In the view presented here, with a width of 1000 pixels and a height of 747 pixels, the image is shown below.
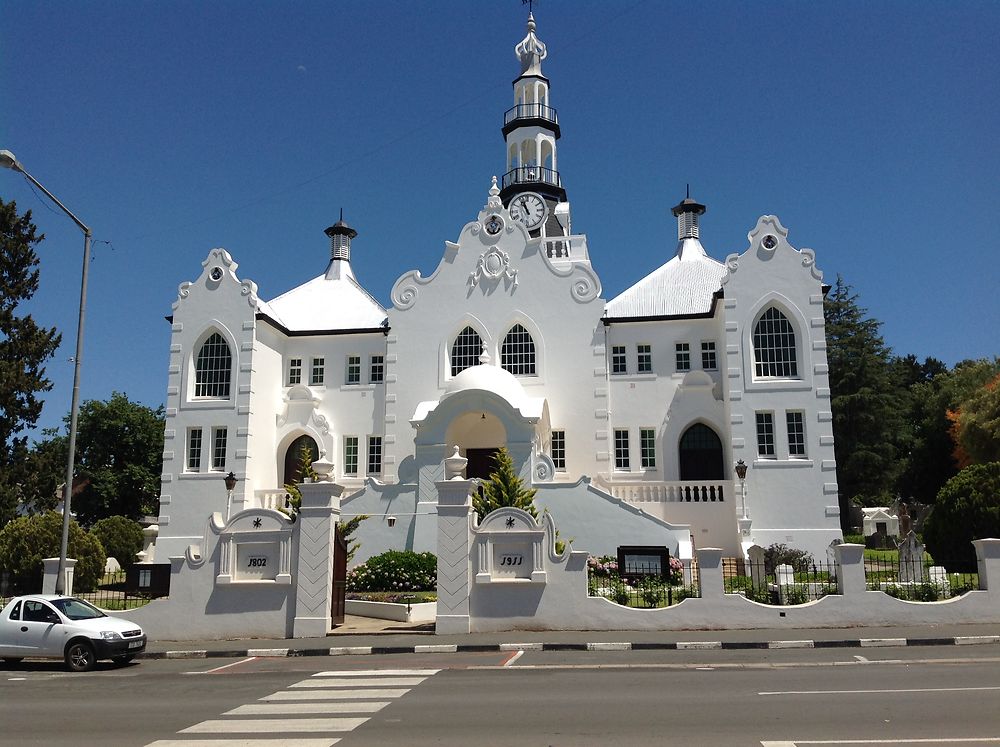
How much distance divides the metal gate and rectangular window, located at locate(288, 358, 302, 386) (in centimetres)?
1755

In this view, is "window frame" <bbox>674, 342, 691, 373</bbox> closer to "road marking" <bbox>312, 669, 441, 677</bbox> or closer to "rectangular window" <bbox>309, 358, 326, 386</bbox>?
"rectangular window" <bbox>309, 358, 326, 386</bbox>

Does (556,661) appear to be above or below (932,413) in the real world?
below

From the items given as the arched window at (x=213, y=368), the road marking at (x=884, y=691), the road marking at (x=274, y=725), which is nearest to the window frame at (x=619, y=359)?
the arched window at (x=213, y=368)

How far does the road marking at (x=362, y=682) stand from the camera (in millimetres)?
12523

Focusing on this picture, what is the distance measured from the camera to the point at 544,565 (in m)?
18.2

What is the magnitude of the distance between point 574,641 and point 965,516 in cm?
Answer: 1272

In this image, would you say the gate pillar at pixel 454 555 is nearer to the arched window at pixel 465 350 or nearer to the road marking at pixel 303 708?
the road marking at pixel 303 708

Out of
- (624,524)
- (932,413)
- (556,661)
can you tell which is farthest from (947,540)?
(932,413)

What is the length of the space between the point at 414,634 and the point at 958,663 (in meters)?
10.2

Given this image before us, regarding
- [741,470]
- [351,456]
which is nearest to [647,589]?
[741,470]

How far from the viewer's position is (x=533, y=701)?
35.0 ft

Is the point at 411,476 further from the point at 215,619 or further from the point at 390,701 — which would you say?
the point at 390,701

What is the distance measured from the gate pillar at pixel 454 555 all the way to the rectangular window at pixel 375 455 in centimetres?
1679

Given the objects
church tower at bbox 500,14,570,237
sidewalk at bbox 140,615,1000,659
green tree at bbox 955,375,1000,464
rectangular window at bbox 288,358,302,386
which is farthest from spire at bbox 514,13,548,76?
sidewalk at bbox 140,615,1000,659
